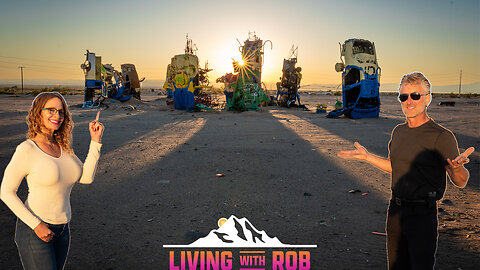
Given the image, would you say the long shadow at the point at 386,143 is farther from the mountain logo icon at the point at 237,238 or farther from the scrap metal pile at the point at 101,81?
the scrap metal pile at the point at 101,81

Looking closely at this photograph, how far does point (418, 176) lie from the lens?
2381 mm

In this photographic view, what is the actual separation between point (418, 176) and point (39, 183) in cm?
254

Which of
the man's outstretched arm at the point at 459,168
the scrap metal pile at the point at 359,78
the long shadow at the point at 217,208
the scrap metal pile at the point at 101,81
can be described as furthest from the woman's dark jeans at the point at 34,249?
the scrap metal pile at the point at 101,81

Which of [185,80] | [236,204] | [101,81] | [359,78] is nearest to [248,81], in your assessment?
[185,80]

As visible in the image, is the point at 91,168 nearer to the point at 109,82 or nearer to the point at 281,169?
the point at 281,169

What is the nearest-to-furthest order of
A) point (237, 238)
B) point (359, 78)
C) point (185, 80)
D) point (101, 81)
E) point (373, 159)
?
point (373, 159), point (237, 238), point (359, 78), point (185, 80), point (101, 81)

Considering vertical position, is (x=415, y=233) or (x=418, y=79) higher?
(x=418, y=79)

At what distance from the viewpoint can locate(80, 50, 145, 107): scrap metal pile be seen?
26.3 metres

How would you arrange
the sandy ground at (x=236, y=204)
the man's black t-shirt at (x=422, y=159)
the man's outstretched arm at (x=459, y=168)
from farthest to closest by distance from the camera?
the sandy ground at (x=236, y=204)
the man's black t-shirt at (x=422, y=159)
the man's outstretched arm at (x=459, y=168)

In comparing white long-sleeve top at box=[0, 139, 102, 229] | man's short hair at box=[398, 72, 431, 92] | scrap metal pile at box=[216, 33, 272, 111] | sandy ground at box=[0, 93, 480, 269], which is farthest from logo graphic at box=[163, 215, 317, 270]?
scrap metal pile at box=[216, 33, 272, 111]

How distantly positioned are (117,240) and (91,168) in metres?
2.09

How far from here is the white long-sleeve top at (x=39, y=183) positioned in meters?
2.16

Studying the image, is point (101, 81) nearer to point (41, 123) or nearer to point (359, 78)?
point (359, 78)

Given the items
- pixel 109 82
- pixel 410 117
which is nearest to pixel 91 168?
pixel 410 117
